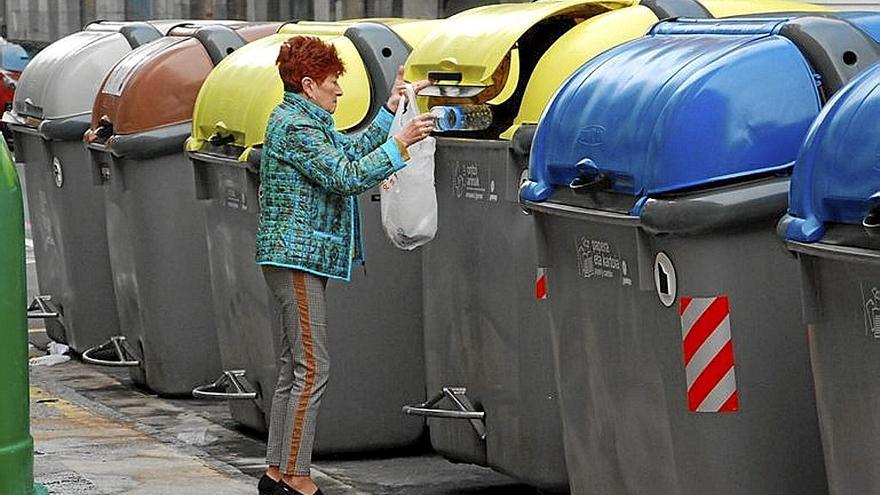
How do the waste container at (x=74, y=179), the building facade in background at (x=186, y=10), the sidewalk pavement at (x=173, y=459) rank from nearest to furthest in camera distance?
the sidewalk pavement at (x=173, y=459) → the waste container at (x=74, y=179) → the building facade in background at (x=186, y=10)

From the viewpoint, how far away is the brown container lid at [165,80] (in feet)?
31.3

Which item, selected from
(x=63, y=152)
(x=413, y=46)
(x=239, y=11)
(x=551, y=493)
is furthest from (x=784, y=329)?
(x=239, y=11)

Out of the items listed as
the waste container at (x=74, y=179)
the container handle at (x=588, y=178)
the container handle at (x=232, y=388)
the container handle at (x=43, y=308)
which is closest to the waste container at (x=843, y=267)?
the container handle at (x=588, y=178)

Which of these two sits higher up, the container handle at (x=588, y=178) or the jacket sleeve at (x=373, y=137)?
the container handle at (x=588, y=178)

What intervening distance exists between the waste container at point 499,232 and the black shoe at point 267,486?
2.07 ft

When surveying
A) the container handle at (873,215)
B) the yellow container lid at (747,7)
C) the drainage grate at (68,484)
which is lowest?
the drainage grate at (68,484)

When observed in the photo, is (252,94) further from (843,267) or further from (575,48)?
(843,267)

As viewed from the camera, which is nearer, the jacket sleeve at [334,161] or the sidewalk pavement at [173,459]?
the jacket sleeve at [334,161]

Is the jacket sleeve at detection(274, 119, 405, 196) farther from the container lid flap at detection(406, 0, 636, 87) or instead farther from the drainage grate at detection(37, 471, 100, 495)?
the drainage grate at detection(37, 471, 100, 495)

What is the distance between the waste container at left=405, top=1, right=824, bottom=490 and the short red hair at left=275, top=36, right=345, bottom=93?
46 centimetres

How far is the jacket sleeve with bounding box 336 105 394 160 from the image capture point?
6.93m

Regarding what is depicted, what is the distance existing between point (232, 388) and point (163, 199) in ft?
4.61

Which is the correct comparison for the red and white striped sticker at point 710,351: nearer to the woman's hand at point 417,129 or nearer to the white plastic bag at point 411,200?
the woman's hand at point 417,129

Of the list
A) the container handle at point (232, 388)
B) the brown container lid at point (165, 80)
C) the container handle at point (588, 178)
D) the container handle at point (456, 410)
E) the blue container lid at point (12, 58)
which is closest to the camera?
the container handle at point (588, 178)
